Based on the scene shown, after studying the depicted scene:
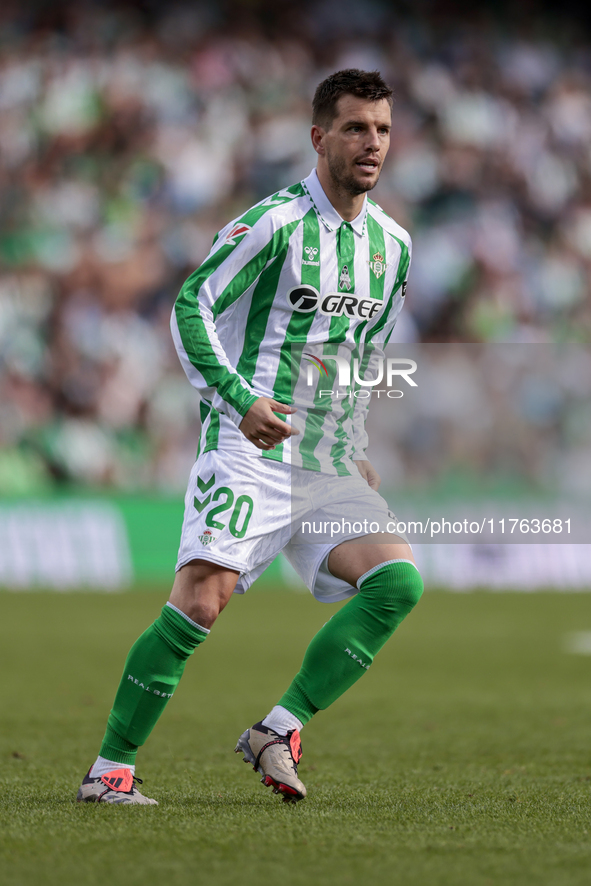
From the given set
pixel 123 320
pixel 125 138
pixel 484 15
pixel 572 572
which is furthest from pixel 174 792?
pixel 484 15

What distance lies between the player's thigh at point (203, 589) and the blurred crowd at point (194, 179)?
25.8 feet

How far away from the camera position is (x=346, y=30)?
49.2 ft

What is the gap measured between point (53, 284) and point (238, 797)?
31.9 ft

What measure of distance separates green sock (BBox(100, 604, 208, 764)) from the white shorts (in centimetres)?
20

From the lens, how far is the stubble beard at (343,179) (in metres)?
3.35

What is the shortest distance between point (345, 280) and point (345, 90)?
1.79ft

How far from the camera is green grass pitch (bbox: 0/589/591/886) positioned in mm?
2482

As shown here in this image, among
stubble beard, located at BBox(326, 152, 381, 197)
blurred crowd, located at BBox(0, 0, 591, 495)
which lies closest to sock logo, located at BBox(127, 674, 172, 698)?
stubble beard, located at BBox(326, 152, 381, 197)

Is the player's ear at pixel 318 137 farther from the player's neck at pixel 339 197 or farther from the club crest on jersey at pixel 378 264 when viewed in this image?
the club crest on jersey at pixel 378 264

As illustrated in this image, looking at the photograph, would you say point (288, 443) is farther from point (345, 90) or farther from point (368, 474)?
point (345, 90)

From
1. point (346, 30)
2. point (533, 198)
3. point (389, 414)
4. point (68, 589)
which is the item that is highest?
point (346, 30)

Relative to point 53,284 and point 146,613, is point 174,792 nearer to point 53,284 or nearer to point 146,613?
point 146,613

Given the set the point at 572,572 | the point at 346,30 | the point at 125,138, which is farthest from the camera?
the point at 346,30

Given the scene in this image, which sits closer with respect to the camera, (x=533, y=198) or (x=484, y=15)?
(x=533, y=198)
